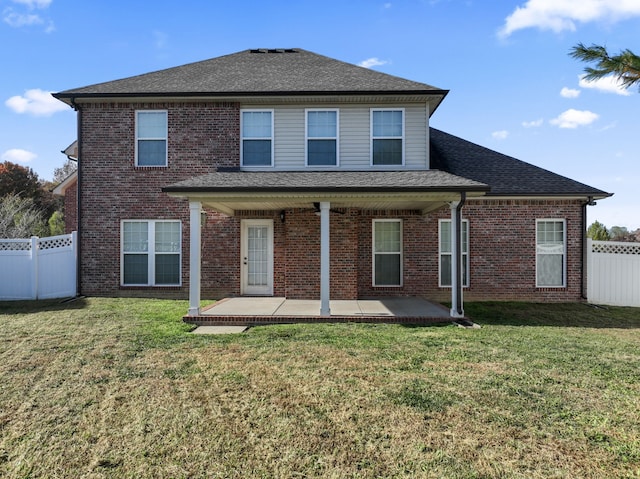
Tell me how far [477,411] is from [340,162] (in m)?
8.09

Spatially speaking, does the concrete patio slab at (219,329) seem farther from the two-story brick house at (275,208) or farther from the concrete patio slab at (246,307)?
the two-story brick house at (275,208)

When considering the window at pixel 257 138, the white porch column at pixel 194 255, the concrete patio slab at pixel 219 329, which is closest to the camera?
the concrete patio slab at pixel 219 329

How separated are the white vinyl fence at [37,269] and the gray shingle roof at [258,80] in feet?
14.7


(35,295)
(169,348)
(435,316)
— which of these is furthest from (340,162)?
(35,295)

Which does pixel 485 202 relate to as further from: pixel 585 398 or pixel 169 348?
pixel 169 348

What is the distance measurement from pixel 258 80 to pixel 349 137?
11.2ft

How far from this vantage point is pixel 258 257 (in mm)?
11336

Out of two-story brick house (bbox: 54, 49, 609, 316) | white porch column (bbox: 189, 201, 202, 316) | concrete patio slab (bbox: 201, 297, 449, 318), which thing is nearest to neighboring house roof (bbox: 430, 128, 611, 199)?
two-story brick house (bbox: 54, 49, 609, 316)

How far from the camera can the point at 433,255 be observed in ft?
36.7

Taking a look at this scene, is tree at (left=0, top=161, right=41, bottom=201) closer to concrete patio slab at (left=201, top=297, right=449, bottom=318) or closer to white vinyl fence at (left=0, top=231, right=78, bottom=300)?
white vinyl fence at (left=0, top=231, right=78, bottom=300)

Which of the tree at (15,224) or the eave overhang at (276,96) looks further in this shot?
the tree at (15,224)

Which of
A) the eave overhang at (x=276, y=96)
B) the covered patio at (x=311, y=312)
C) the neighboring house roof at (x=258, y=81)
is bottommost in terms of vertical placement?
the covered patio at (x=311, y=312)

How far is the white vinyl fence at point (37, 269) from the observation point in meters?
10.8

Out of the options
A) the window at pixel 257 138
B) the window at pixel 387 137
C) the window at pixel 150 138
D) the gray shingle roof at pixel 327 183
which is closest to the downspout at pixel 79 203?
the window at pixel 150 138
